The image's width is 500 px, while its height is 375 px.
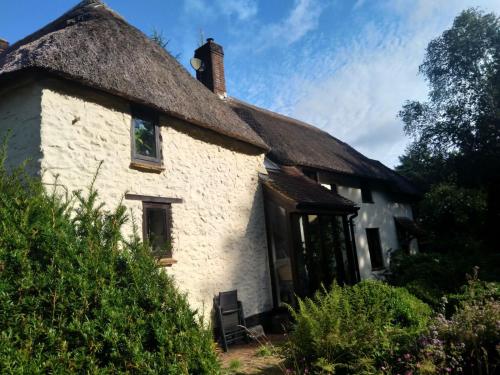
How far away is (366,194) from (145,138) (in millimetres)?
10446

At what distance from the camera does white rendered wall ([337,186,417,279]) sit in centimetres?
1277

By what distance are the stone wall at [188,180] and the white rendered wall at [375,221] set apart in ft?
17.7

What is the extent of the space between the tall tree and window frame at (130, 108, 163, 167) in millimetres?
14849

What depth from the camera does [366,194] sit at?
571 inches

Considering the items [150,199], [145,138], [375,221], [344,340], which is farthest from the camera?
[375,221]

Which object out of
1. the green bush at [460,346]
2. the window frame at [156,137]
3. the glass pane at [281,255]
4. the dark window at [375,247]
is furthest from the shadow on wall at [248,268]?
the dark window at [375,247]

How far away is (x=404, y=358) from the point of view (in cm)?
386

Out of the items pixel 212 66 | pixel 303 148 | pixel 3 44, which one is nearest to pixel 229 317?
pixel 303 148

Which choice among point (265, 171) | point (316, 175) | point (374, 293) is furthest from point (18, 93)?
point (316, 175)

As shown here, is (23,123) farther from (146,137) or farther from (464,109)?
(464,109)

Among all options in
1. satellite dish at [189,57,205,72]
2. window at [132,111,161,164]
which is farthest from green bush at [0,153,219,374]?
satellite dish at [189,57,205,72]

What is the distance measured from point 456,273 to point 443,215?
8364 millimetres

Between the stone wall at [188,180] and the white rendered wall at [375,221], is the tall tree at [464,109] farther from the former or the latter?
the stone wall at [188,180]

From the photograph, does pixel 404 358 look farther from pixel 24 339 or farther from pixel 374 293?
pixel 24 339
